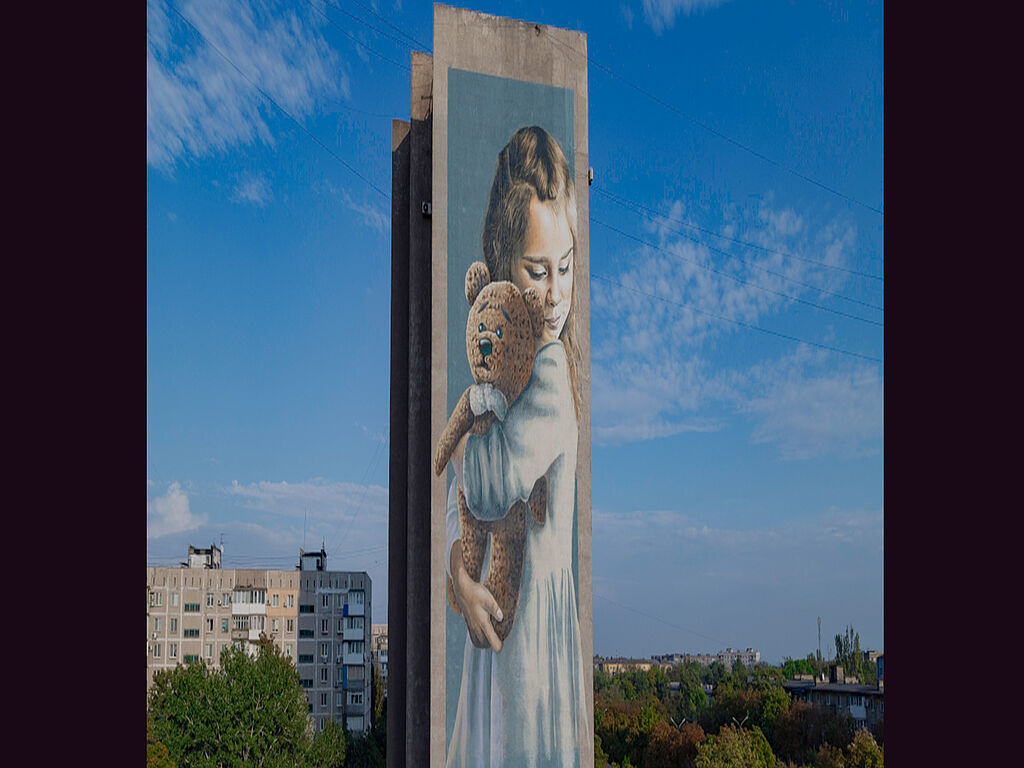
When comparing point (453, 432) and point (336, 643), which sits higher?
point (453, 432)

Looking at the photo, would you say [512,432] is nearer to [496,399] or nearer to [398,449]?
[496,399]

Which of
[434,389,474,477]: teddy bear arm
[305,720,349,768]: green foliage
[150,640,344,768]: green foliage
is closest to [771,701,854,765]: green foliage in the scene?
[305,720,349,768]: green foliage

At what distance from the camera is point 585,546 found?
16.9 m

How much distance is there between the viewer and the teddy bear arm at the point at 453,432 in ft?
53.3

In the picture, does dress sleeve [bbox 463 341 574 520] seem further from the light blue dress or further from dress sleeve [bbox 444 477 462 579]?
dress sleeve [bbox 444 477 462 579]

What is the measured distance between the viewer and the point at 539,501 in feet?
54.6

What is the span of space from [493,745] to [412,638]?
1.95 metres

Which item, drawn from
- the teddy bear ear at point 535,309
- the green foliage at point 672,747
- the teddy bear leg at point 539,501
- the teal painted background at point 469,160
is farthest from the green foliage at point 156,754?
the teddy bear ear at point 535,309

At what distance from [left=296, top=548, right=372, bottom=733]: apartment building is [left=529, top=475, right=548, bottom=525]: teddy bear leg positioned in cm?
3115

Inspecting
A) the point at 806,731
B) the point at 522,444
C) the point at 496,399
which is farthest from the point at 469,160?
the point at 806,731

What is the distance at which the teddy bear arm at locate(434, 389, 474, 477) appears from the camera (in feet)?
53.3

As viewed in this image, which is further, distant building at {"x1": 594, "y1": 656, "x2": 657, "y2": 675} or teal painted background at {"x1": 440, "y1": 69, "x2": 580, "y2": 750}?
distant building at {"x1": 594, "y1": 656, "x2": 657, "y2": 675}

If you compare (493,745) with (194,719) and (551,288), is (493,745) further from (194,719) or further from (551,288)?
(194,719)

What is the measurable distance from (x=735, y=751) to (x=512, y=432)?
22359 mm
